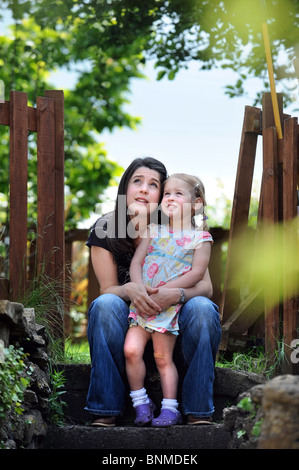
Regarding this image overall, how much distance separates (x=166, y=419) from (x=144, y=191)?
1.29 m

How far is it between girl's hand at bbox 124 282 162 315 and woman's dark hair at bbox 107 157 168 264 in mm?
351

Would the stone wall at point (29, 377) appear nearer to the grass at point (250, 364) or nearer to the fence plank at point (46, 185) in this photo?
the fence plank at point (46, 185)

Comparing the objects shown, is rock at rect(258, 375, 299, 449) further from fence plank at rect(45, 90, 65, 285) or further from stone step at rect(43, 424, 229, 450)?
fence plank at rect(45, 90, 65, 285)

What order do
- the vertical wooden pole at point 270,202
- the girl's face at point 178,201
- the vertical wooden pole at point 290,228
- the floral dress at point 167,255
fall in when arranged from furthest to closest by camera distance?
the vertical wooden pole at point 270,202, the vertical wooden pole at point 290,228, the girl's face at point 178,201, the floral dress at point 167,255

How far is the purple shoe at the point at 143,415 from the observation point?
315 cm

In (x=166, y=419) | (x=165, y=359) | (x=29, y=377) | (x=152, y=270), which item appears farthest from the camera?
(x=152, y=270)

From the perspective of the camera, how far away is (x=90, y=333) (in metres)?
3.32

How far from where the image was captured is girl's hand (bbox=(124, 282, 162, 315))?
10.6ft

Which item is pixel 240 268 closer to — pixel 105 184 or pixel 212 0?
pixel 212 0

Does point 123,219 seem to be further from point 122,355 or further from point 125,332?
point 122,355

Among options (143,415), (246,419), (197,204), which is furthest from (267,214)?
(246,419)

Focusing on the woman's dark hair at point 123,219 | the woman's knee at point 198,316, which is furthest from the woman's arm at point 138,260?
the woman's knee at point 198,316

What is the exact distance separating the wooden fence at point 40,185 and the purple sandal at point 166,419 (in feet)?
3.96

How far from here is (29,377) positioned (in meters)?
3.01
